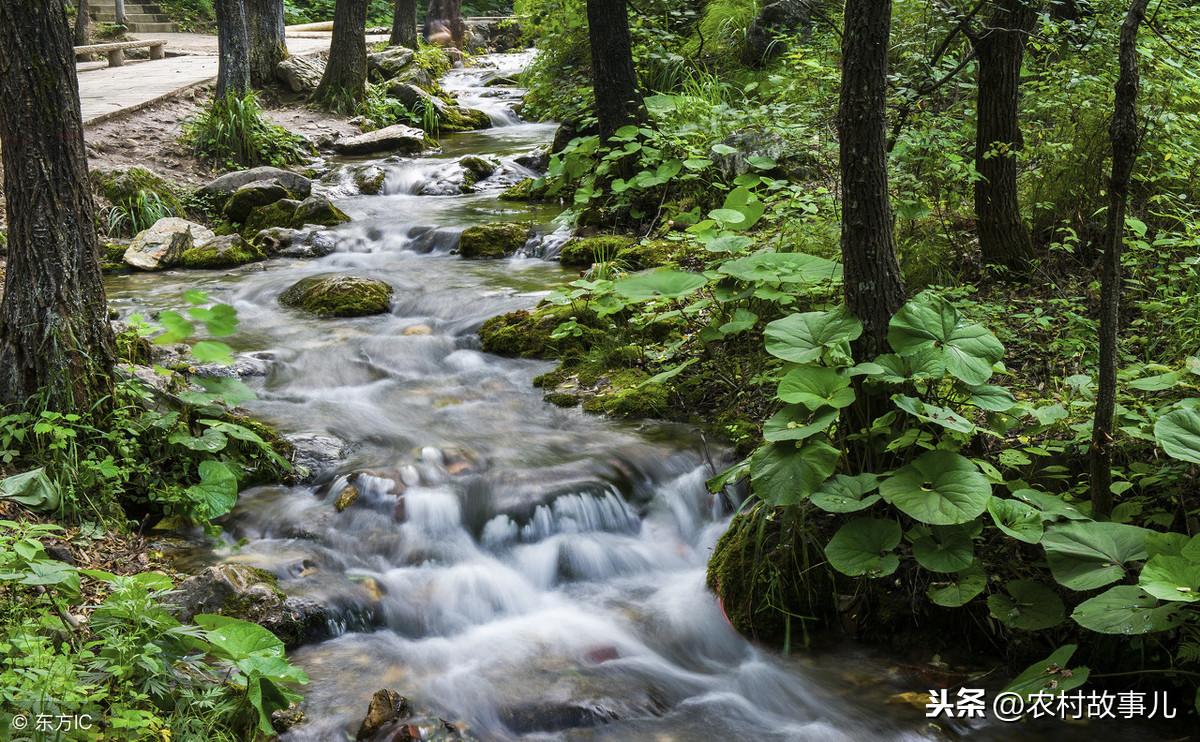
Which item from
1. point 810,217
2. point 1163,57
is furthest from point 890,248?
point 1163,57

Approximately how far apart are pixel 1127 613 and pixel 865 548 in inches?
37.7

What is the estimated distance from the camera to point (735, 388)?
566 centimetres

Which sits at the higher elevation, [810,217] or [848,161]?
[848,161]

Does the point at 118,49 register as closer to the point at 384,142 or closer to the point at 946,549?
the point at 384,142

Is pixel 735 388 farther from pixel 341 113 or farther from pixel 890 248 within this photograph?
pixel 341 113

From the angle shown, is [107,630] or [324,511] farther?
[324,511]

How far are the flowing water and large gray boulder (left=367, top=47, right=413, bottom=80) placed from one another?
12076 mm

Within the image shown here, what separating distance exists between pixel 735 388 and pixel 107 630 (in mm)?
3618

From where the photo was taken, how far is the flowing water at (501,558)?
3795 millimetres

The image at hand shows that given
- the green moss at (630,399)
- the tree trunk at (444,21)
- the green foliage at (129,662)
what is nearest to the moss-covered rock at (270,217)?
the green moss at (630,399)

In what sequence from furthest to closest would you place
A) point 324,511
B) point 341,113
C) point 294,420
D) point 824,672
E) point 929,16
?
point 341,113 < point 929,16 < point 294,420 < point 324,511 < point 824,672

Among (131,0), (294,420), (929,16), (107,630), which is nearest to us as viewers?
(107,630)

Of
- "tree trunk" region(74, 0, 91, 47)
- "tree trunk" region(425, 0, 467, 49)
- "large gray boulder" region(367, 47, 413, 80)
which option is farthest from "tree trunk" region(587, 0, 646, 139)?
"tree trunk" region(74, 0, 91, 47)

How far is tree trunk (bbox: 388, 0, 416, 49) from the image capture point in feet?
68.6
